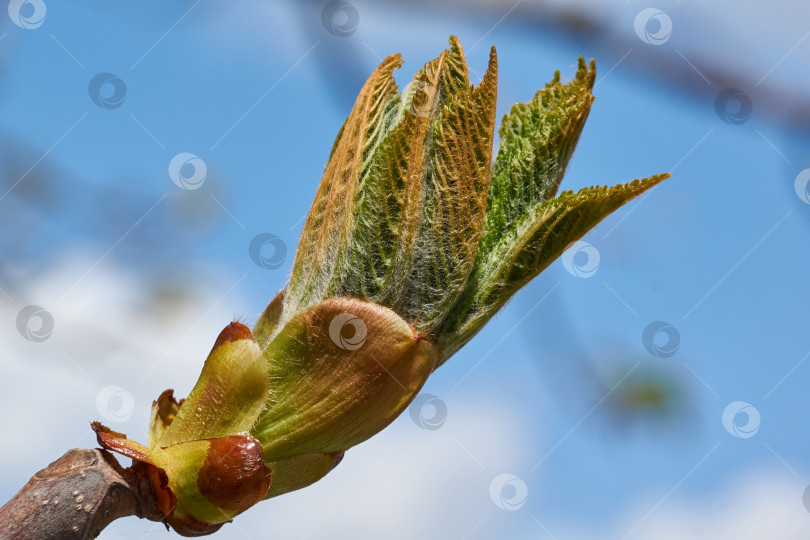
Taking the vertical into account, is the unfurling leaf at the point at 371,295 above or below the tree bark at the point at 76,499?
above

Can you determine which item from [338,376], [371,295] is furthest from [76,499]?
[371,295]

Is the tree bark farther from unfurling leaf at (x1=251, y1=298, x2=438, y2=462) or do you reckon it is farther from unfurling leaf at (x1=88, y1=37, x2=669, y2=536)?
unfurling leaf at (x1=251, y1=298, x2=438, y2=462)

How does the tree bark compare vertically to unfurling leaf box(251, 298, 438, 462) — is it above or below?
below

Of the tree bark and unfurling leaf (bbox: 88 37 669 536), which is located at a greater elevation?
unfurling leaf (bbox: 88 37 669 536)

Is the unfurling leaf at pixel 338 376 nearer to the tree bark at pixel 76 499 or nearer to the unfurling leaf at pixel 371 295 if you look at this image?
the unfurling leaf at pixel 371 295

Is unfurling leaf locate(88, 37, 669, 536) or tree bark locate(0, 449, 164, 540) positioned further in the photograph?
unfurling leaf locate(88, 37, 669, 536)

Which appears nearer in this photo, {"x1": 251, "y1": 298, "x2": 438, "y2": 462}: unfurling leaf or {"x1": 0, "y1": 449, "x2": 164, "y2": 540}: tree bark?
{"x1": 0, "y1": 449, "x2": 164, "y2": 540}: tree bark

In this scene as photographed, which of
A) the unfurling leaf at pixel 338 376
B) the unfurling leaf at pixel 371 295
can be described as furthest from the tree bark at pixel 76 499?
the unfurling leaf at pixel 338 376

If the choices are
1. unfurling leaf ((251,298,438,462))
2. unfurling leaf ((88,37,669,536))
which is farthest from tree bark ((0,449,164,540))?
unfurling leaf ((251,298,438,462))

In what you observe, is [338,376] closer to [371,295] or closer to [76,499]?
[371,295]
